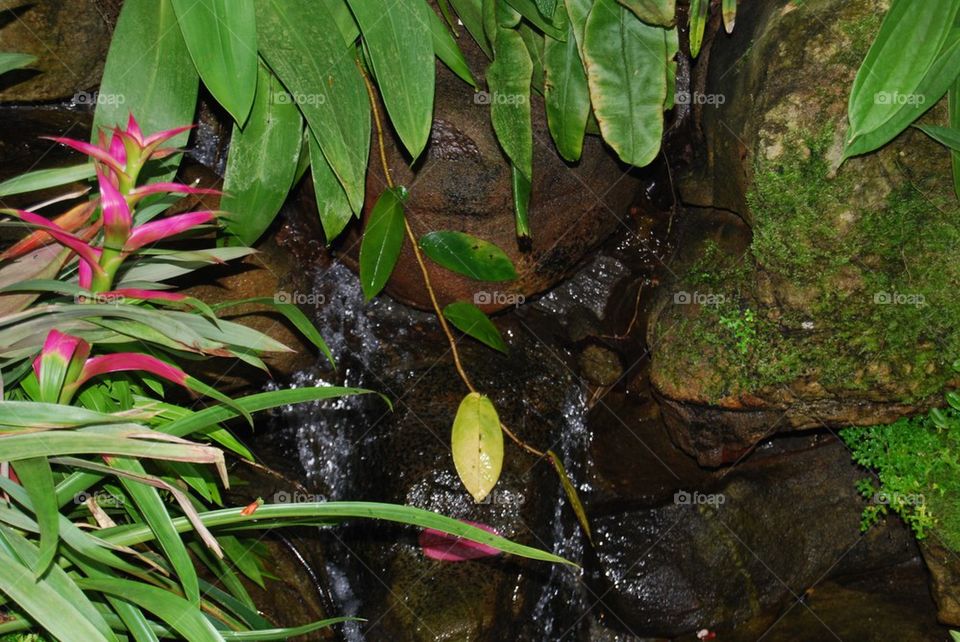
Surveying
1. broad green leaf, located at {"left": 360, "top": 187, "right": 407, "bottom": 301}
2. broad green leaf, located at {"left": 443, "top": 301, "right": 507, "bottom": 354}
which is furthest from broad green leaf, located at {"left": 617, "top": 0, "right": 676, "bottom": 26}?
broad green leaf, located at {"left": 443, "top": 301, "right": 507, "bottom": 354}

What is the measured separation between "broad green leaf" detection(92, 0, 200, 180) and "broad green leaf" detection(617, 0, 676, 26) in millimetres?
1010

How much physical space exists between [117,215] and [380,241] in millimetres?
1004

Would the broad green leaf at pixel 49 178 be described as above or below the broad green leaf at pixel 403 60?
below

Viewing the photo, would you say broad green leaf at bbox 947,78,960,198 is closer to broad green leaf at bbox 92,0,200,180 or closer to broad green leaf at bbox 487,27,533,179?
broad green leaf at bbox 487,27,533,179

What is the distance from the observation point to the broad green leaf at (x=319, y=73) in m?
1.85

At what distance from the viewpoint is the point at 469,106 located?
2400 millimetres

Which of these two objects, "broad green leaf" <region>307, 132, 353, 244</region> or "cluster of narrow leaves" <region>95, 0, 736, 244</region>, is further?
"broad green leaf" <region>307, 132, 353, 244</region>

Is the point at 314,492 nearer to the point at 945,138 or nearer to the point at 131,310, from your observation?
the point at 131,310

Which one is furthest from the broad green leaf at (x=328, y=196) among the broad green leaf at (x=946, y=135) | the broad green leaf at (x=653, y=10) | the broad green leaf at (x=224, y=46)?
the broad green leaf at (x=946, y=135)

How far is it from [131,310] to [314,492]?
4.23 ft

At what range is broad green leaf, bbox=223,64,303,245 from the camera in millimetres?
2018

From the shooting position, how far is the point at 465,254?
242 centimetres

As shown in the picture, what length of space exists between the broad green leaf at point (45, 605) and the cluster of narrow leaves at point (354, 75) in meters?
0.97

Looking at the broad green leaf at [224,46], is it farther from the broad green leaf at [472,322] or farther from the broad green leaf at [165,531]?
the broad green leaf at [472,322]
